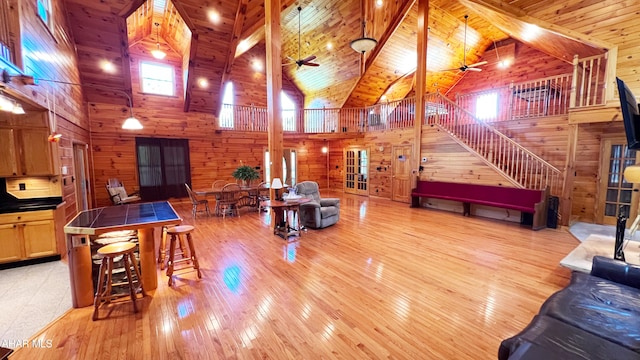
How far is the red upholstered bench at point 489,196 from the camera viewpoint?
18.0 feet

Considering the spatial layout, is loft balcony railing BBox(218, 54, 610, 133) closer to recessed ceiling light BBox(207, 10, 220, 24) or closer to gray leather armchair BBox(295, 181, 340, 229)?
recessed ceiling light BBox(207, 10, 220, 24)

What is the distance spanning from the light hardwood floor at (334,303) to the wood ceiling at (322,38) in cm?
495

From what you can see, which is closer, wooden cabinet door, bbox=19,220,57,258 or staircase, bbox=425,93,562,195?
wooden cabinet door, bbox=19,220,57,258

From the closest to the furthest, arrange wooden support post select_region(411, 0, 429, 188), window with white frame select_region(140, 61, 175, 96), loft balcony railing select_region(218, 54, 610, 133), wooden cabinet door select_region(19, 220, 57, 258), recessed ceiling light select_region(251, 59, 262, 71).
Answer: wooden cabinet door select_region(19, 220, 57, 258) < wooden support post select_region(411, 0, 429, 188) < loft balcony railing select_region(218, 54, 610, 133) < window with white frame select_region(140, 61, 175, 96) < recessed ceiling light select_region(251, 59, 262, 71)

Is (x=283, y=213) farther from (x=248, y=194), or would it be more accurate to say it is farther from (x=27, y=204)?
(x=27, y=204)

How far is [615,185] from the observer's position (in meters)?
5.57

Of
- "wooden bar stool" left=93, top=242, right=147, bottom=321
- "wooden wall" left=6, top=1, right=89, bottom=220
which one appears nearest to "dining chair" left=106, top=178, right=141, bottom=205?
"wooden wall" left=6, top=1, right=89, bottom=220

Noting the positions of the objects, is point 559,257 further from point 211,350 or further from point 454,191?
point 211,350

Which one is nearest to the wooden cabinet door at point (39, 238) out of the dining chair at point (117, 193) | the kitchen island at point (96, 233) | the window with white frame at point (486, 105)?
the kitchen island at point (96, 233)

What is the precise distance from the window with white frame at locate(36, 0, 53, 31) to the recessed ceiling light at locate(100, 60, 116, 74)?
89.0 inches

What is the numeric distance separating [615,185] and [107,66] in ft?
39.2

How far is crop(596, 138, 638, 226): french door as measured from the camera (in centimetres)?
538

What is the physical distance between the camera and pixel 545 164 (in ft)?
18.6

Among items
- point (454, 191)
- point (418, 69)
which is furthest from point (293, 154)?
point (454, 191)
